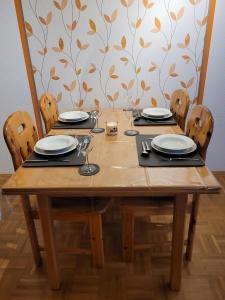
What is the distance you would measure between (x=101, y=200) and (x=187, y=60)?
1.41 m

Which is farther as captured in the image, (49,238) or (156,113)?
(156,113)

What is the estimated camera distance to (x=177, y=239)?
3.78ft

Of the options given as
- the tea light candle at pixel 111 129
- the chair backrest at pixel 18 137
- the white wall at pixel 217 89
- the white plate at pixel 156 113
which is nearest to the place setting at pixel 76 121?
the tea light candle at pixel 111 129

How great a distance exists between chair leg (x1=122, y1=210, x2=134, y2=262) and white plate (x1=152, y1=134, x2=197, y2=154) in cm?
41

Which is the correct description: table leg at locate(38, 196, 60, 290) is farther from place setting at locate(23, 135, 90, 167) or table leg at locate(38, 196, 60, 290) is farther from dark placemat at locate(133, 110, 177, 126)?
dark placemat at locate(133, 110, 177, 126)

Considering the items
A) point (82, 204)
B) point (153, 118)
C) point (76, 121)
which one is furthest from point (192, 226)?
point (76, 121)

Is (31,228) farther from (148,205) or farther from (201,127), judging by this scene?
(201,127)

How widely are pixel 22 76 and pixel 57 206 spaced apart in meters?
1.30

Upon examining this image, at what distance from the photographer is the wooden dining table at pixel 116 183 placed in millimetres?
934

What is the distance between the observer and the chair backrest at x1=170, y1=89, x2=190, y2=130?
1717 millimetres

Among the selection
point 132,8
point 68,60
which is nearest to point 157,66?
point 132,8

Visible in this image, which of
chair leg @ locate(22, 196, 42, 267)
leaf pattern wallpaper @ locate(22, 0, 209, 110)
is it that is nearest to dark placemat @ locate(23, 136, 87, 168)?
chair leg @ locate(22, 196, 42, 267)

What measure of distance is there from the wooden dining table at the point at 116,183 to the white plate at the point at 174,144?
4.6 inches

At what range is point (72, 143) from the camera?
1.23 meters
